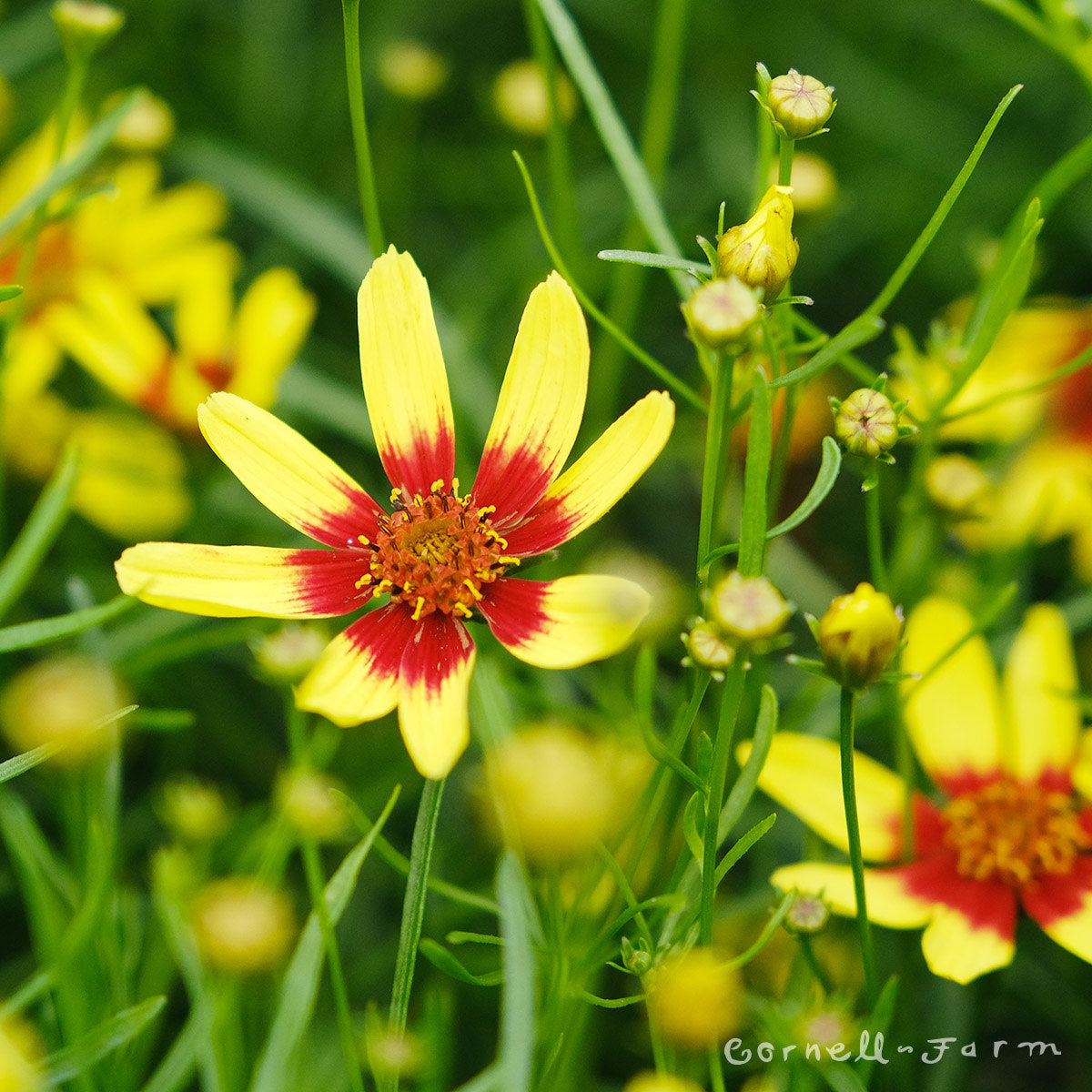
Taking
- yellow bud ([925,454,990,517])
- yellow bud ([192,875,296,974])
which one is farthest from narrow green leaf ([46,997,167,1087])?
yellow bud ([925,454,990,517])

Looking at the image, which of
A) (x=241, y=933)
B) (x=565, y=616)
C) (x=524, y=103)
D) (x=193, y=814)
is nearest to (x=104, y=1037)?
(x=241, y=933)

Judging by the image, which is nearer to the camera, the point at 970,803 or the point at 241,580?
the point at 241,580

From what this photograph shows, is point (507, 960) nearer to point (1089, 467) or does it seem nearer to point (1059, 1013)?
point (1059, 1013)

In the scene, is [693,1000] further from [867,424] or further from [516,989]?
[867,424]

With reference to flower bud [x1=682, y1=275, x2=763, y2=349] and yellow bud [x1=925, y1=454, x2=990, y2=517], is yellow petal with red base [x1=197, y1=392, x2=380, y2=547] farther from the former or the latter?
yellow bud [x1=925, y1=454, x2=990, y2=517]

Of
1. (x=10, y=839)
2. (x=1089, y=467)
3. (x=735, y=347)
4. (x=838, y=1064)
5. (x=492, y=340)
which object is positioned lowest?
(x=838, y=1064)

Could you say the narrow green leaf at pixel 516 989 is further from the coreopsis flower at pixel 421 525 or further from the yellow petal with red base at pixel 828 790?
the yellow petal with red base at pixel 828 790

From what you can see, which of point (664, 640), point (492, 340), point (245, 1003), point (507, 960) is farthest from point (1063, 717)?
point (492, 340)
